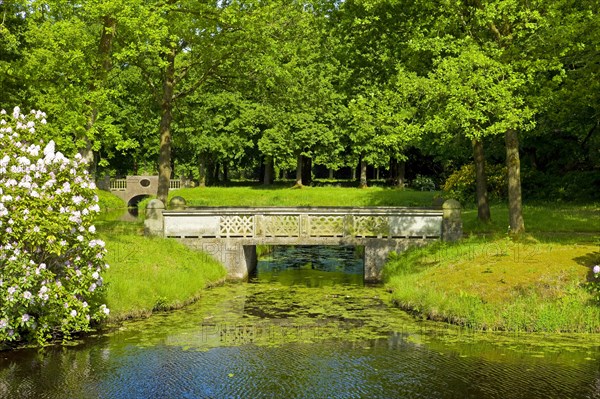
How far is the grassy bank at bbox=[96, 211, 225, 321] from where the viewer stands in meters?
19.5

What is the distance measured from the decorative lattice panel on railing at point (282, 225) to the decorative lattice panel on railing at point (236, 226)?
0.72 metres

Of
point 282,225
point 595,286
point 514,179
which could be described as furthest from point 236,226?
point 595,286

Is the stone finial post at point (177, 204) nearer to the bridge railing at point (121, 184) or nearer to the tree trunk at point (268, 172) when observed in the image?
the tree trunk at point (268, 172)

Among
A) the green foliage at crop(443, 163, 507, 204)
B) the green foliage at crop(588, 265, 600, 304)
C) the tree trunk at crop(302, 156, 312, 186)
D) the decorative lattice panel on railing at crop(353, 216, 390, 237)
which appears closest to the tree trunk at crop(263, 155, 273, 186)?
the tree trunk at crop(302, 156, 312, 186)

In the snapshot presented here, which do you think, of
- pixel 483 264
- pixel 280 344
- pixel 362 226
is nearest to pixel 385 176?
pixel 362 226

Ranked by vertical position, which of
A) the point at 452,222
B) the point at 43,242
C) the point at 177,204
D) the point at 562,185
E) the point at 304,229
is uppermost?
the point at 562,185

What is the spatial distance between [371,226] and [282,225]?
12.2 ft

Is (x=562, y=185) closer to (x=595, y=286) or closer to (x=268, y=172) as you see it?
(x=595, y=286)

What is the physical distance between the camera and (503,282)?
19.5 m

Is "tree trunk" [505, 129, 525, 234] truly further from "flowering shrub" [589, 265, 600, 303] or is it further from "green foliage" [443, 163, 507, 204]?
"green foliage" [443, 163, 507, 204]

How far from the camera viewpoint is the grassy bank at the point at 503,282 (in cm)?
1772

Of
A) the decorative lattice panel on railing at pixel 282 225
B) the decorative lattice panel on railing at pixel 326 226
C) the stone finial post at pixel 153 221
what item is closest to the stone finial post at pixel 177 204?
the stone finial post at pixel 153 221

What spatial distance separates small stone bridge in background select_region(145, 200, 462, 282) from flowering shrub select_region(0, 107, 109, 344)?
10600 millimetres

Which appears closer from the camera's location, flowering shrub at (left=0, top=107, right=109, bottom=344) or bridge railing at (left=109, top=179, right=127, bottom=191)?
flowering shrub at (left=0, top=107, right=109, bottom=344)
